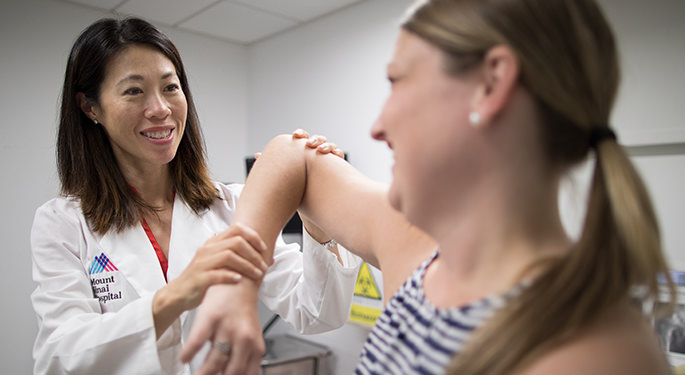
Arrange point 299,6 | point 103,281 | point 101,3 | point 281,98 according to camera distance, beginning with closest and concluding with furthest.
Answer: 1. point 103,281
2. point 101,3
3. point 299,6
4. point 281,98

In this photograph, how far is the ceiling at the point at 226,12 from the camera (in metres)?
3.29

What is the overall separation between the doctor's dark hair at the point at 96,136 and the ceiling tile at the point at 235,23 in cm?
201

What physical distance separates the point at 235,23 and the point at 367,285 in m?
2.28

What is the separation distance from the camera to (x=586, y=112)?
1.78 ft

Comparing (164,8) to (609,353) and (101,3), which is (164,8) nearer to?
(101,3)

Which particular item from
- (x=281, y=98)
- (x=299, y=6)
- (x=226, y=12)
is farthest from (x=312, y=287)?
(x=281, y=98)

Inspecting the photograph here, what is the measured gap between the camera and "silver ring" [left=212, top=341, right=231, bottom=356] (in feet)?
2.23

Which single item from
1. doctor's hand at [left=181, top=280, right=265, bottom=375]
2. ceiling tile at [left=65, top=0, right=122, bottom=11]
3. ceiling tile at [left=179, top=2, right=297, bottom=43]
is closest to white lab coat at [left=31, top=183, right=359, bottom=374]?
doctor's hand at [left=181, top=280, right=265, bottom=375]

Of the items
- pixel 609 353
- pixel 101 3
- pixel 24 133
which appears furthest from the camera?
pixel 101 3

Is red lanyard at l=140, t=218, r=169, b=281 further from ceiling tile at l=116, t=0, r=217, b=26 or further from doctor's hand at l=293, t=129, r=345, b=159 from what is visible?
ceiling tile at l=116, t=0, r=217, b=26

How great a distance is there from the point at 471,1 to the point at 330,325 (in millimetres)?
1127

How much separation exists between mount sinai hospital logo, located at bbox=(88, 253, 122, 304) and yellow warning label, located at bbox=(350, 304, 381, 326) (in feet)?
6.38

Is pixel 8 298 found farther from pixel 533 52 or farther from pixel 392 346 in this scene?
pixel 533 52

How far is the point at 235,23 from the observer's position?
12.2 ft
